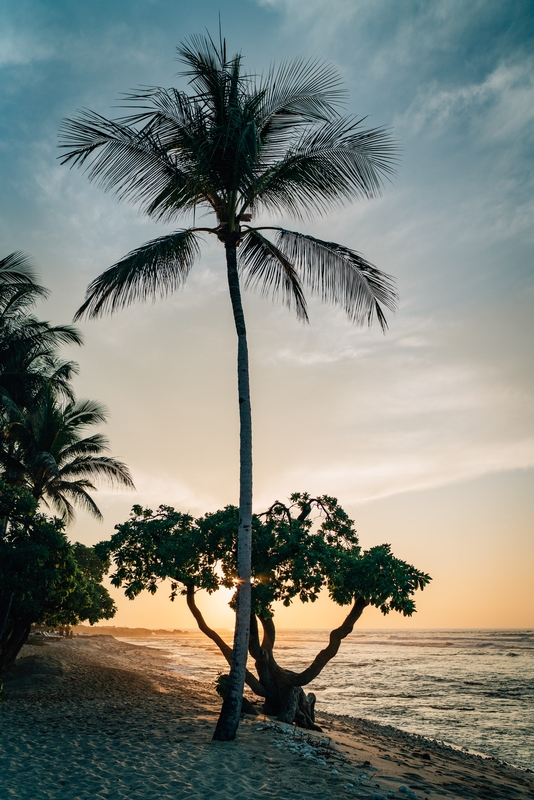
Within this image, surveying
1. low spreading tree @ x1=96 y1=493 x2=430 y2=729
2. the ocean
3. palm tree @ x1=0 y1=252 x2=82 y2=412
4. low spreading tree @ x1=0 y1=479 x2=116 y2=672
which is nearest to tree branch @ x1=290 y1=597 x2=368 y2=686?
low spreading tree @ x1=96 y1=493 x2=430 y2=729

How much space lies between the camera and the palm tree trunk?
8539 millimetres

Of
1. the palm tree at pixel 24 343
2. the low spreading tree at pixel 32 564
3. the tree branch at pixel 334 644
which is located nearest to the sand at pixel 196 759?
the tree branch at pixel 334 644

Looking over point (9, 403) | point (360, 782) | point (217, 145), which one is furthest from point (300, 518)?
point (9, 403)

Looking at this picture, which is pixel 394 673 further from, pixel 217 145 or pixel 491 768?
pixel 217 145

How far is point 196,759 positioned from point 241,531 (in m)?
3.52

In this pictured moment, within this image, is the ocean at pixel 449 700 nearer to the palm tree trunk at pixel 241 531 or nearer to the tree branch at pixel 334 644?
the tree branch at pixel 334 644

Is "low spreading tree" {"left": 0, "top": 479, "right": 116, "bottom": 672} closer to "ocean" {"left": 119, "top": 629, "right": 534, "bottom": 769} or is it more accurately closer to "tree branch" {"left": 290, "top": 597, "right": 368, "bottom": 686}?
"tree branch" {"left": 290, "top": 597, "right": 368, "bottom": 686}

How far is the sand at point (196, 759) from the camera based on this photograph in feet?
21.0

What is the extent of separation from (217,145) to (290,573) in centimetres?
920

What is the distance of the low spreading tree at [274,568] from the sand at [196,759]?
1.22m

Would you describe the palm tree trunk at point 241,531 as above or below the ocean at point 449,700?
above

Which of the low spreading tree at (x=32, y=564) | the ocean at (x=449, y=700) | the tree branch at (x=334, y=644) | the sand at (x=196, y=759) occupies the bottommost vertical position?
the ocean at (x=449, y=700)

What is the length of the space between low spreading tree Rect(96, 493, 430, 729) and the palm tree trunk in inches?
91.5

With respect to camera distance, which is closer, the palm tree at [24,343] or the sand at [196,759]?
the sand at [196,759]
